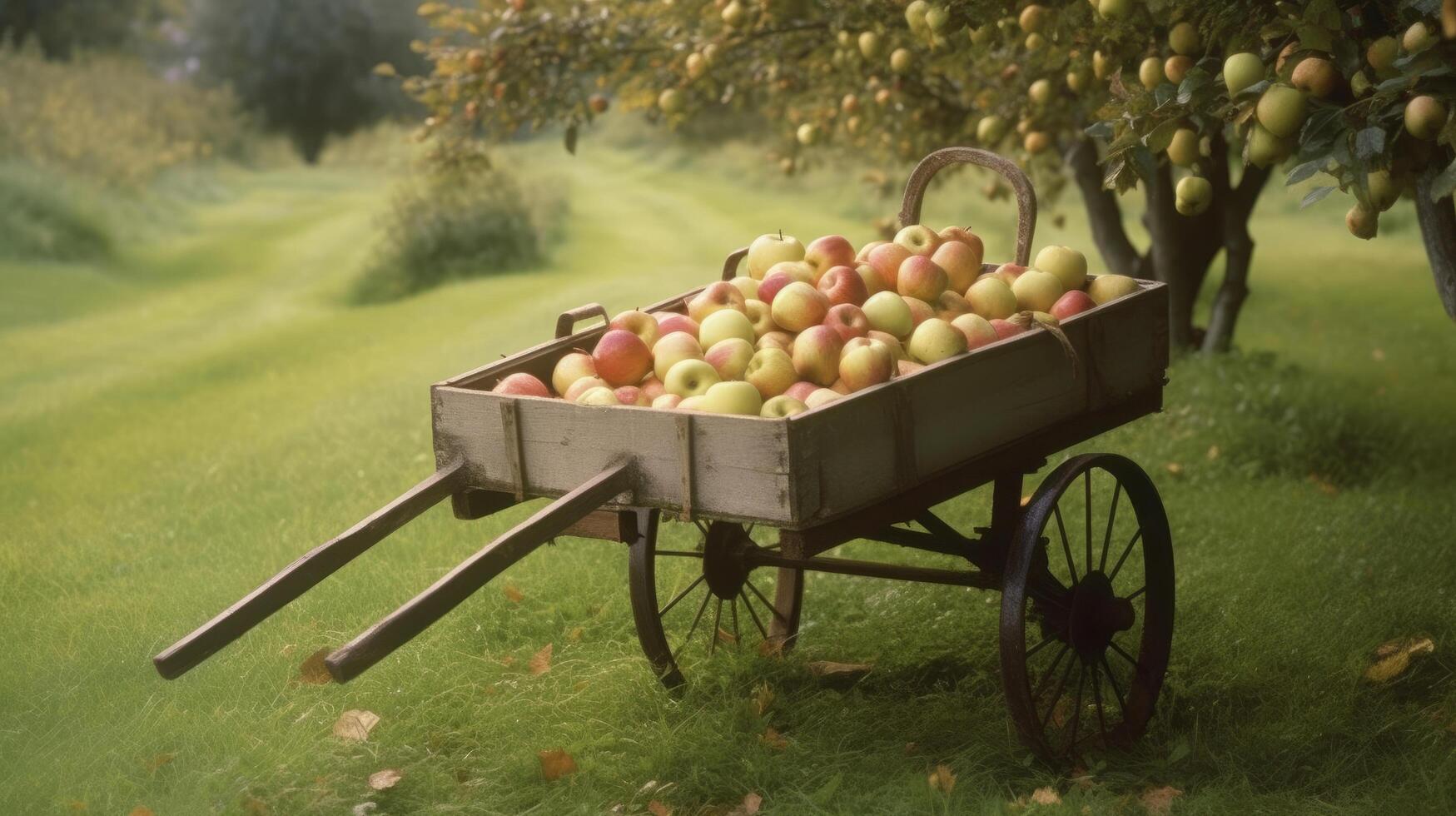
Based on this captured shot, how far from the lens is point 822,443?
121 inches

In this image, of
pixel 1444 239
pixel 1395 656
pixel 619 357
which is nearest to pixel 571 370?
pixel 619 357

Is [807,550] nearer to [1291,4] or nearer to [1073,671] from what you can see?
[1073,671]

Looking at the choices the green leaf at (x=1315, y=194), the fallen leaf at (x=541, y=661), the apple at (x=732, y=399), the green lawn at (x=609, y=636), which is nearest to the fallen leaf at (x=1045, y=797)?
the green lawn at (x=609, y=636)

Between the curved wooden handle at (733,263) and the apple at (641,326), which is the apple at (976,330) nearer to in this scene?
the apple at (641,326)

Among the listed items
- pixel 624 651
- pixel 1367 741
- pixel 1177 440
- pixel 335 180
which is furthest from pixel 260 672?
pixel 335 180

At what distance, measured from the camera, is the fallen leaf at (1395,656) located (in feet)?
14.4

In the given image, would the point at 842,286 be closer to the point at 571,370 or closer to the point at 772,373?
the point at 772,373

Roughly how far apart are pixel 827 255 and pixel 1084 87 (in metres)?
1.79

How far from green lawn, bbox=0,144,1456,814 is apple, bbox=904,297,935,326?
1.18m

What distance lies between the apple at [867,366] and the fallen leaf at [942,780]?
1066mm

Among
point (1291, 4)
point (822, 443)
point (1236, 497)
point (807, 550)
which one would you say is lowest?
point (1236, 497)

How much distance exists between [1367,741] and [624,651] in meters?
2.25

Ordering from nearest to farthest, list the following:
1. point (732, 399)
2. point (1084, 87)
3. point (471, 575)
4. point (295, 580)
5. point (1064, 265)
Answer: point (471, 575), point (295, 580), point (732, 399), point (1064, 265), point (1084, 87)

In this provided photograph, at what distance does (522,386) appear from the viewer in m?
3.48
